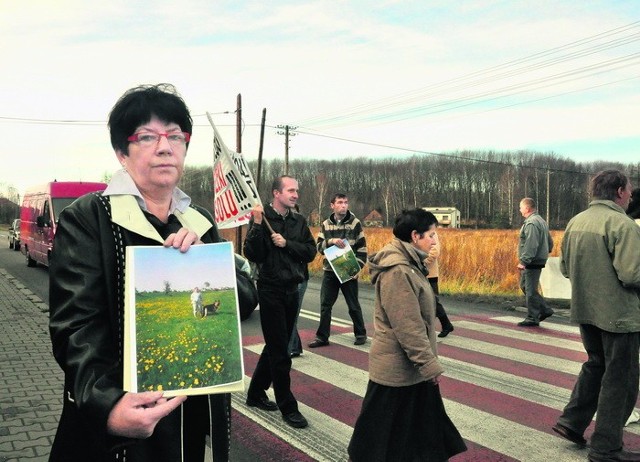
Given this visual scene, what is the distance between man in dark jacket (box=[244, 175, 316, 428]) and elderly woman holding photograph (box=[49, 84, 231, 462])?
2.92 metres

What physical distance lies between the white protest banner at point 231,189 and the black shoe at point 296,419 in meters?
1.68

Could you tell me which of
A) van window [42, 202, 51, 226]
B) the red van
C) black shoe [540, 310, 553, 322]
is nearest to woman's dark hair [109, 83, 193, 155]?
black shoe [540, 310, 553, 322]

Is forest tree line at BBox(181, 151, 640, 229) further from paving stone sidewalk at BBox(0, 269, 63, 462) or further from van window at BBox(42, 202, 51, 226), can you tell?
paving stone sidewalk at BBox(0, 269, 63, 462)

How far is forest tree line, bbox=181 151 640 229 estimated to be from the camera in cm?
8994

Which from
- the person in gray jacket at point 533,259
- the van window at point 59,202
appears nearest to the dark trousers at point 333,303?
the person in gray jacket at point 533,259

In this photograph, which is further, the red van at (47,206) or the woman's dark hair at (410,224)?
the red van at (47,206)

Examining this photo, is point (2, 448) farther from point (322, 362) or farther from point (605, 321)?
point (605, 321)

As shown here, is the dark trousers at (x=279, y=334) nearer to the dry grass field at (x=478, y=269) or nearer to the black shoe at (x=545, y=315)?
the black shoe at (x=545, y=315)

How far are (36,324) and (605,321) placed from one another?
9024 millimetres

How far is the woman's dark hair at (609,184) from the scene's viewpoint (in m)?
4.55

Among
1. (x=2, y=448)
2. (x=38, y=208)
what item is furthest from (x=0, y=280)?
(x=2, y=448)

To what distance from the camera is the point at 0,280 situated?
693 inches

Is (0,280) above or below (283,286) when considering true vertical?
below

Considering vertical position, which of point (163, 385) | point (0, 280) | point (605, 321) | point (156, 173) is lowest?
point (0, 280)
